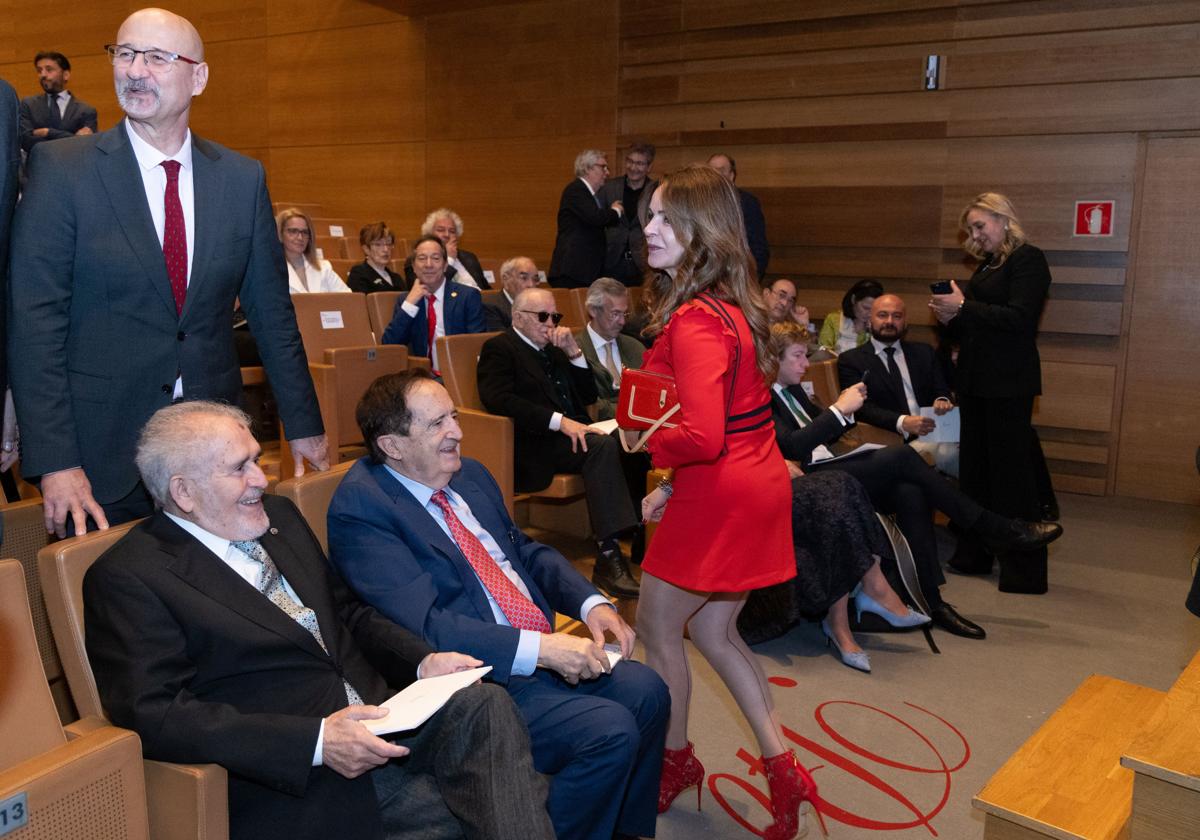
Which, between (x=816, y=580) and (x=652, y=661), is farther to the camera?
(x=816, y=580)

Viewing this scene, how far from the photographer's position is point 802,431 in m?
3.39

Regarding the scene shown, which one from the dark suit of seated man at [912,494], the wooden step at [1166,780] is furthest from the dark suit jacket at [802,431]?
the wooden step at [1166,780]

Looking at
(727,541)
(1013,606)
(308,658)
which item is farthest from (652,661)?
(1013,606)

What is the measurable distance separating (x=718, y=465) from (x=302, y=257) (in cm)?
388

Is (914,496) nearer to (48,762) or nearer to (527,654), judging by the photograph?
(527,654)

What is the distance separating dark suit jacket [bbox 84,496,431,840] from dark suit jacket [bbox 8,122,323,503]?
13.7 inches

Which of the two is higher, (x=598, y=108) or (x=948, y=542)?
(x=598, y=108)

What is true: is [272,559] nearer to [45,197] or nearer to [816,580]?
[45,197]

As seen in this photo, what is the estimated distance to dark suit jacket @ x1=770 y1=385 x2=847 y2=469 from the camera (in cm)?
332

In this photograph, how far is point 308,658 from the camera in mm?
1803

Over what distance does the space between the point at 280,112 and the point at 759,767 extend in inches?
316

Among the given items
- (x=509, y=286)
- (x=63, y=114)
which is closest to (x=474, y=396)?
(x=509, y=286)

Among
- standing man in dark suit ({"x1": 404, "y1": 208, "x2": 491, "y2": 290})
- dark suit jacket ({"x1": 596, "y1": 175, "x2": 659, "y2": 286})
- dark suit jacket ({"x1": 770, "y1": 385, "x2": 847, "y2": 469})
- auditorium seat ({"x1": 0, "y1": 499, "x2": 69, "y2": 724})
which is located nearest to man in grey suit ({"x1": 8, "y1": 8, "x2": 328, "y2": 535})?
auditorium seat ({"x1": 0, "y1": 499, "x2": 69, "y2": 724})

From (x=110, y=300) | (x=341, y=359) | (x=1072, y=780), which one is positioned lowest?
(x=1072, y=780)
